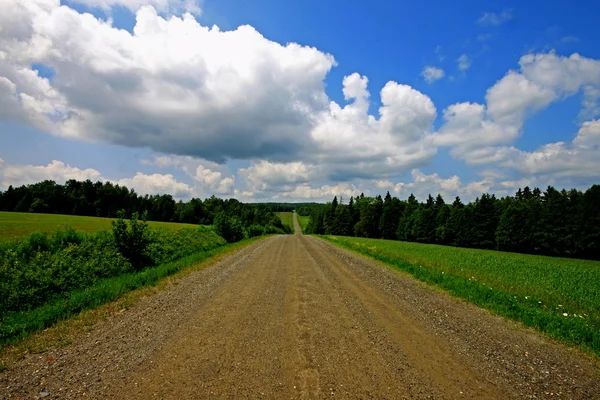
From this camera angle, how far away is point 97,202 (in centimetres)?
8494

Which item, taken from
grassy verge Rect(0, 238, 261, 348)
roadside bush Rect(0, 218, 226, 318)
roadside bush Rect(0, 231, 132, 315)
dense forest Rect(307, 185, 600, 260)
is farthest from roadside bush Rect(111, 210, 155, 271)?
dense forest Rect(307, 185, 600, 260)

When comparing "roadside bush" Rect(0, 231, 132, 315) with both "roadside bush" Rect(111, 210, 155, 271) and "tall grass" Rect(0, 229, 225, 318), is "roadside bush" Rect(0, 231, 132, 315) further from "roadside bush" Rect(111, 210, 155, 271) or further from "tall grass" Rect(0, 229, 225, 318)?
"roadside bush" Rect(111, 210, 155, 271)

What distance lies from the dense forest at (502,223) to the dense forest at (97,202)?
3866 cm

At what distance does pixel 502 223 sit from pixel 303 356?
205 feet

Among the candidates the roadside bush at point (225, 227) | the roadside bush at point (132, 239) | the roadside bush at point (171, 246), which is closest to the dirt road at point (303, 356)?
the roadside bush at point (132, 239)

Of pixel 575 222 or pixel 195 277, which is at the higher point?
pixel 575 222

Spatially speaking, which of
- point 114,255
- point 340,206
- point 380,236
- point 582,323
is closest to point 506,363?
point 582,323

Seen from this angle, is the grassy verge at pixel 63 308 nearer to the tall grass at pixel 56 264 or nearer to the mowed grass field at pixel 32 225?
the tall grass at pixel 56 264

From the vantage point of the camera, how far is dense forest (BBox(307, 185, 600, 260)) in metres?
45.6

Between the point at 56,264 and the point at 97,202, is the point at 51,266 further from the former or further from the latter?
the point at 97,202

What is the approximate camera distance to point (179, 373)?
5.07m

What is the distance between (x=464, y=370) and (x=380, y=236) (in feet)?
289

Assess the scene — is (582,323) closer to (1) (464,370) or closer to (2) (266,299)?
(1) (464,370)

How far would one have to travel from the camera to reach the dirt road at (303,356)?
4676mm
